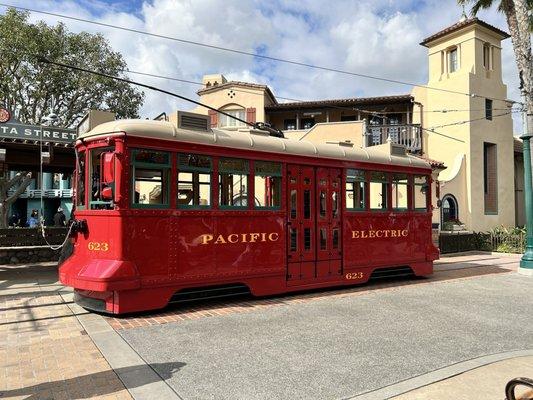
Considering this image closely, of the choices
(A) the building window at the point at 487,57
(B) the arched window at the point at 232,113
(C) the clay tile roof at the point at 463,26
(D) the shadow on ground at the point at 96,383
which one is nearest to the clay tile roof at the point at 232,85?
(B) the arched window at the point at 232,113

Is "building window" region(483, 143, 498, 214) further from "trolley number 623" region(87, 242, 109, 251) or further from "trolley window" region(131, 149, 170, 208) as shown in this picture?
"trolley number 623" region(87, 242, 109, 251)

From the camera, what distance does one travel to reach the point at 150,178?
7180mm

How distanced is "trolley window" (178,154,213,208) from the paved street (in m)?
1.79

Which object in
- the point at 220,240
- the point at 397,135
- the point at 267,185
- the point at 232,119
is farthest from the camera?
the point at 232,119

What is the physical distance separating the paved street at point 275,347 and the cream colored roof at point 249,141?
2.79 meters

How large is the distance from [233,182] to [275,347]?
336 centimetres

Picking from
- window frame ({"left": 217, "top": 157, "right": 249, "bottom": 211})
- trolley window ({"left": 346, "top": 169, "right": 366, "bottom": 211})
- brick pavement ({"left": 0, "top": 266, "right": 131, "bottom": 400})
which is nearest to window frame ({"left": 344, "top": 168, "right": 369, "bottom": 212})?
trolley window ({"left": 346, "top": 169, "right": 366, "bottom": 211})

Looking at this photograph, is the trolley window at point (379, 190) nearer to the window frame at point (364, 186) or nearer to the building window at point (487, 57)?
the window frame at point (364, 186)

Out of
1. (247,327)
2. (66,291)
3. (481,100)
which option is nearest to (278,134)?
(247,327)

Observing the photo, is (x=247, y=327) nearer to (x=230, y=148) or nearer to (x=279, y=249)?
(x=279, y=249)

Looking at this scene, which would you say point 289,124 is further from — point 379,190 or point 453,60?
point 379,190

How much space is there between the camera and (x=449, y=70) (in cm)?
2258

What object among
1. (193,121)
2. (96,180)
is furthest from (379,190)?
(96,180)

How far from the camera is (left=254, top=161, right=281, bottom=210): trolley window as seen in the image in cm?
828
